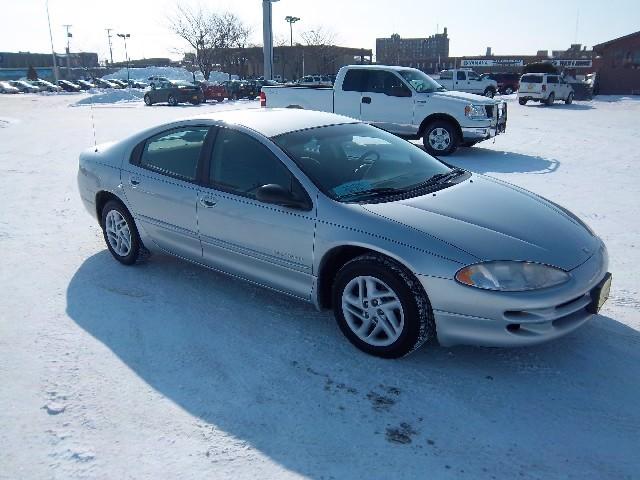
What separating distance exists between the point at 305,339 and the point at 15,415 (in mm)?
1741

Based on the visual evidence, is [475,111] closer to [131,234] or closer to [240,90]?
[131,234]

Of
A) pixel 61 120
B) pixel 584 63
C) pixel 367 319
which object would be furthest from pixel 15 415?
pixel 584 63

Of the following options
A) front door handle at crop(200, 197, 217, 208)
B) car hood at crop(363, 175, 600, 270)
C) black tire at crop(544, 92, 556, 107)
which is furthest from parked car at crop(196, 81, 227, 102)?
car hood at crop(363, 175, 600, 270)

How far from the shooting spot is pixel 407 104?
11.2 meters

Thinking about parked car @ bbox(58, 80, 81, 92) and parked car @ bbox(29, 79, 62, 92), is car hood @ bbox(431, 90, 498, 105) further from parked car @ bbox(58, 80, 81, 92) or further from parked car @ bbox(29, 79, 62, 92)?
parked car @ bbox(29, 79, 62, 92)

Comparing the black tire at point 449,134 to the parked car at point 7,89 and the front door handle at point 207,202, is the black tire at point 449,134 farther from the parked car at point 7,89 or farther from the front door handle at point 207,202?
the parked car at point 7,89

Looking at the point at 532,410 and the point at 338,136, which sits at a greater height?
the point at 338,136

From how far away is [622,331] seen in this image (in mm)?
3580

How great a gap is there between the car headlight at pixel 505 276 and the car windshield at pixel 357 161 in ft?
3.01

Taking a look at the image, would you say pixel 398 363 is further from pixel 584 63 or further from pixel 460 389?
pixel 584 63

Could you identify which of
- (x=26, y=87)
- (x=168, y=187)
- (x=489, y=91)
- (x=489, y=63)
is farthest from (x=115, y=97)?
(x=489, y=63)

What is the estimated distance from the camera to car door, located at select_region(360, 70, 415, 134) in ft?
36.8

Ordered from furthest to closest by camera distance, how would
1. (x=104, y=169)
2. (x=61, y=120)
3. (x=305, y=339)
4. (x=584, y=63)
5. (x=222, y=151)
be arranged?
(x=584, y=63) < (x=61, y=120) < (x=104, y=169) < (x=222, y=151) < (x=305, y=339)

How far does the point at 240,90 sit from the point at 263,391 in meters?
35.5
